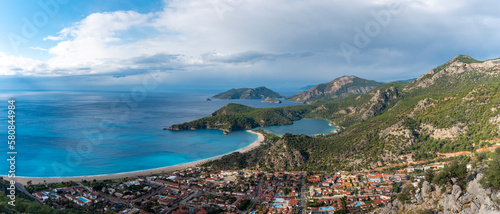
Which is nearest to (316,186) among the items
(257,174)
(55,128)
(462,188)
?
(257,174)

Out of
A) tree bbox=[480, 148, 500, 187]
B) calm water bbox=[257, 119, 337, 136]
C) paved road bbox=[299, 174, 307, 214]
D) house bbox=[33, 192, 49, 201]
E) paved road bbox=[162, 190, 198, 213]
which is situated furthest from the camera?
calm water bbox=[257, 119, 337, 136]

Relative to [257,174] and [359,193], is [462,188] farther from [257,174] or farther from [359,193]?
[257,174]

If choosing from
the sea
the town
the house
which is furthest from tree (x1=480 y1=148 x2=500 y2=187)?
the sea

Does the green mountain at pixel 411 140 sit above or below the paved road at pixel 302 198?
above

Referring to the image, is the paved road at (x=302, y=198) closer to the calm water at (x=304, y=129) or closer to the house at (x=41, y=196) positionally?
the house at (x=41, y=196)

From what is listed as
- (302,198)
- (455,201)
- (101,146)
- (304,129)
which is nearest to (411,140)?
(302,198)

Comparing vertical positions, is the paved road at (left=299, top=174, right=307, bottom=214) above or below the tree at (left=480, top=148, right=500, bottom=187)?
below

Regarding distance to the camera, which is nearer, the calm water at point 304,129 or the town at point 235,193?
the town at point 235,193

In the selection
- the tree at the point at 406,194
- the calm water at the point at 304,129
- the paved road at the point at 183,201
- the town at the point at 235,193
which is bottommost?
the paved road at the point at 183,201

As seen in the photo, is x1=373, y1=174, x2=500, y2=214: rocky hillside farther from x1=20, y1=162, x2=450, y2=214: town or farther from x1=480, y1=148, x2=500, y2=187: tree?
x1=20, y1=162, x2=450, y2=214: town

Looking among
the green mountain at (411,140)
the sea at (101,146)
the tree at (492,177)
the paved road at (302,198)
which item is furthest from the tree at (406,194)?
the sea at (101,146)

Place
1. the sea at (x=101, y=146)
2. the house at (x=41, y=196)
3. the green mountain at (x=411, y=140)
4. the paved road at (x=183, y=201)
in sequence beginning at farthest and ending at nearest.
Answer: the sea at (x=101, y=146)
the green mountain at (x=411, y=140)
the house at (x=41, y=196)
the paved road at (x=183, y=201)
